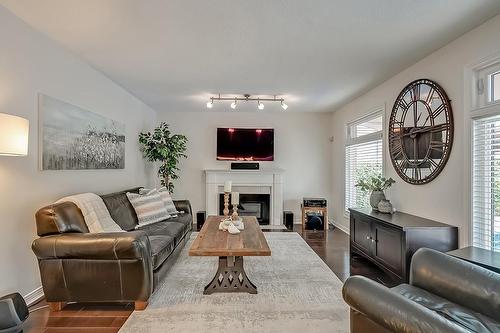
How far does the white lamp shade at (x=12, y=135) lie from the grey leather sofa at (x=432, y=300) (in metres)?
2.35

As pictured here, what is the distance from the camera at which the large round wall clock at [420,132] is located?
3035mm

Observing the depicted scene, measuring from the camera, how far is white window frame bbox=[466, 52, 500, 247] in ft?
8.54

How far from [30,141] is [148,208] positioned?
5.48 ft

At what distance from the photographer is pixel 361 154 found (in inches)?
208

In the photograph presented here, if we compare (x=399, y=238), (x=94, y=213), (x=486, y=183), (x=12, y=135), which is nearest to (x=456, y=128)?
(x=486, y=183)

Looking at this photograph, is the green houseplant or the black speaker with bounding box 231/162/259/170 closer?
the green houseplant

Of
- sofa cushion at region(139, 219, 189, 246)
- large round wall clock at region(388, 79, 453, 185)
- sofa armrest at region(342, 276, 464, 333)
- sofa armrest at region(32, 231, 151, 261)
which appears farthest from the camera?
sofa cushion at region(139, 219, 189, 246)

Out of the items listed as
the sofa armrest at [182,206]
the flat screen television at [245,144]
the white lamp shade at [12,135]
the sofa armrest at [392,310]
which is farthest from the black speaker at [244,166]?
the sofa armrest at [392,310]

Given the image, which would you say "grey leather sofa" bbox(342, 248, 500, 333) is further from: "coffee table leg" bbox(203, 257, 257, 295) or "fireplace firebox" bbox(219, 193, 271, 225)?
"fireplace firebox" bbox(219, 193, 271, 225)

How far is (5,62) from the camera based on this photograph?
7.94ft

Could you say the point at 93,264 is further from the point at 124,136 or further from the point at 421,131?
the point at 421,131

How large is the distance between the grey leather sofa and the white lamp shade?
7.70 ft

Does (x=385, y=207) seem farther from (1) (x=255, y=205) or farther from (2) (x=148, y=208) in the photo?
(1) (x=255, y=205)

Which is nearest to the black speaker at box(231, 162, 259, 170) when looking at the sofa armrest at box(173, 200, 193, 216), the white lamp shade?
the sofa armrest at box(173, 200, 193, 216)
